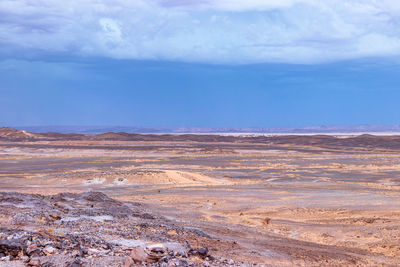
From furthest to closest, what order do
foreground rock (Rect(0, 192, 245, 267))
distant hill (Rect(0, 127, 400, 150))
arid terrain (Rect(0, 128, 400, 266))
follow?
1. distant hill (Rect(0, 127, 400, 150))
2. arid terrain (Rect(0, 128, 400, 266))
3. foreground rock (Rect(0, 192, 245, 267))

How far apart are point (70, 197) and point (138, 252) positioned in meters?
11.9

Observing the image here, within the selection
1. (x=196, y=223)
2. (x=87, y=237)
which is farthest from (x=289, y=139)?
(x=87, y=237)

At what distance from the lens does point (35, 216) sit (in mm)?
13953

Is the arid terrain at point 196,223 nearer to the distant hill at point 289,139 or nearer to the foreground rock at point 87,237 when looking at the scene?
the foreground rock at point 87,237

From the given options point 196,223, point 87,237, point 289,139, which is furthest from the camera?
point 289,139

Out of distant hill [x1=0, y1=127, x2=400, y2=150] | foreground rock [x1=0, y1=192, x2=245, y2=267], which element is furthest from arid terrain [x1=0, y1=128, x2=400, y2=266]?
distant hill [x1=0, y1=127, x2=400, y2=150]

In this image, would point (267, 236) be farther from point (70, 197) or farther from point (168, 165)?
point (168, 165)

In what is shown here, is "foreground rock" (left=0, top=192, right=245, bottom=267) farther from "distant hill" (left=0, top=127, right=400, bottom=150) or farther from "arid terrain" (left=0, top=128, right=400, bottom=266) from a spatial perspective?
"distant hill" (left=0, top=127, right=400, bottom=150)

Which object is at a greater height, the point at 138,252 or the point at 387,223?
the point at 138,252

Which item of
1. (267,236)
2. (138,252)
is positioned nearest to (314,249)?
(267,236)

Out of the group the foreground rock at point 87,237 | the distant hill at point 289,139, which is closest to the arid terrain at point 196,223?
the foreground rock at point 87,237

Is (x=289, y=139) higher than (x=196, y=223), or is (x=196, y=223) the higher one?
(x=289, y=139)

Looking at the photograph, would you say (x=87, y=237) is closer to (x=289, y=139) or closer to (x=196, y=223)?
(x=196, y=223)

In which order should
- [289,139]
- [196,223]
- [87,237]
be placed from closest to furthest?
[87,237]
[196,223]
[289,139]
